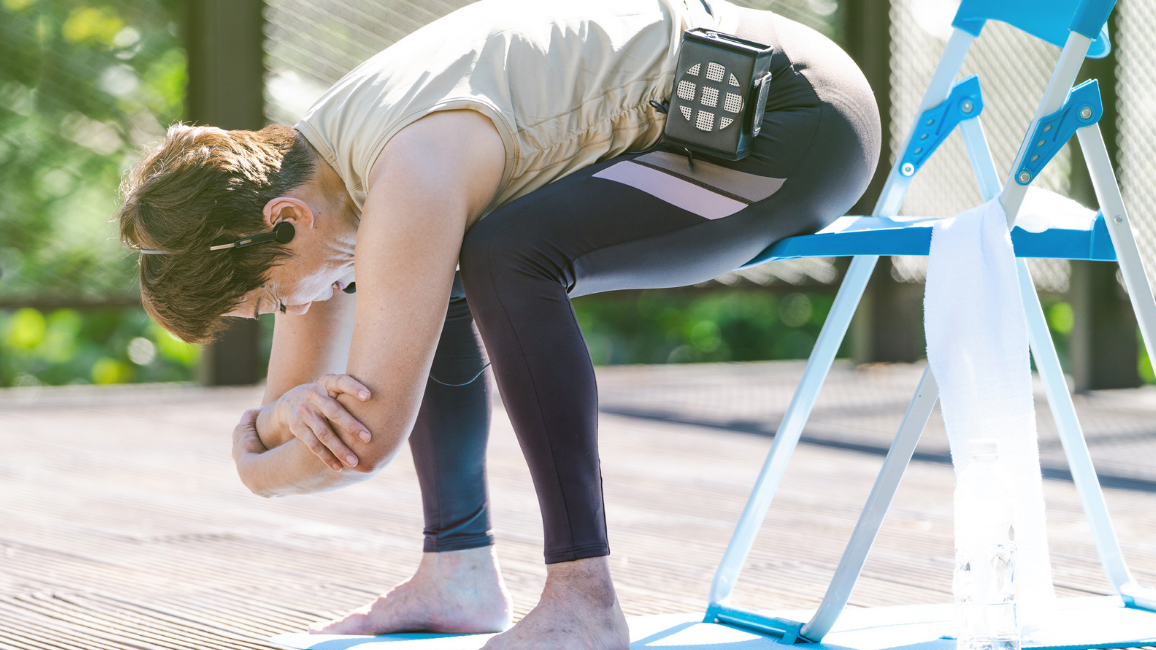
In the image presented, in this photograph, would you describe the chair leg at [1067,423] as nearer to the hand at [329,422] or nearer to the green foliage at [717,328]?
the hand at [329,422]

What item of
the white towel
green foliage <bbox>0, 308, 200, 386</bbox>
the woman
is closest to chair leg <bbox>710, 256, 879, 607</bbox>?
the woman

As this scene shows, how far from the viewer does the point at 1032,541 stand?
1266 millimetres

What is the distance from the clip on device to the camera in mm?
1285

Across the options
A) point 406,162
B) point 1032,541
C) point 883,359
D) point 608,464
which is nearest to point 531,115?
point 406,162

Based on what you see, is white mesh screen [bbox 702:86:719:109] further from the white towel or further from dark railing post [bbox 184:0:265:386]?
dark railing post [bbox 184:0:265:386]

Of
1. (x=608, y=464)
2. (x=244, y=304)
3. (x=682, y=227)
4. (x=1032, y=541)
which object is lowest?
(x=608, y=464)

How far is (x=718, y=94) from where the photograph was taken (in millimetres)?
1289

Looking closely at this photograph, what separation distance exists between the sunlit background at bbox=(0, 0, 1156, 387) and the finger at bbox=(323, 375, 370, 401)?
3.60m

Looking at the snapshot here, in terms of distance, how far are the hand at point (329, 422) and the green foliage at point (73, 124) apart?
3.59 m

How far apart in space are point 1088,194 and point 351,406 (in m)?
3.90

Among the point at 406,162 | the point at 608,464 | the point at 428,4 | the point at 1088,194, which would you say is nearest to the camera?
the point at 406,162

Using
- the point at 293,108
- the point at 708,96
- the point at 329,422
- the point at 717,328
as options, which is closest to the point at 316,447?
the point at 329,422

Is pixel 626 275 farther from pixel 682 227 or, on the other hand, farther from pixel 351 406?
pixel 351 406

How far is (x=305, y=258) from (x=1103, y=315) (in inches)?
153
